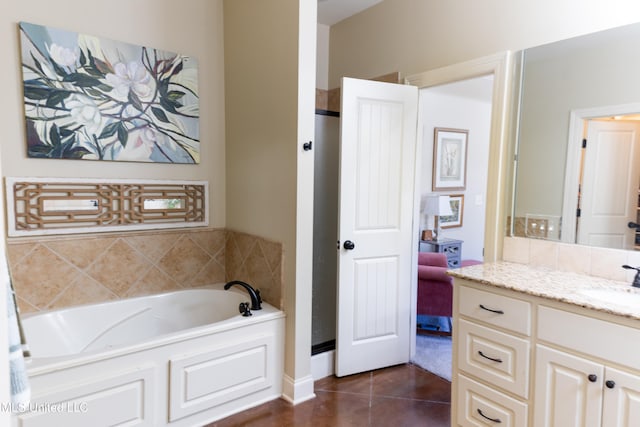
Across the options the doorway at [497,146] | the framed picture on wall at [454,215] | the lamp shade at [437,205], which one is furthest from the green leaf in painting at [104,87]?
the framed picture on wall at [454,215]

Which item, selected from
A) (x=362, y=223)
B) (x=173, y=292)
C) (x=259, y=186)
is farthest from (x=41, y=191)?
(x=362, y=223)

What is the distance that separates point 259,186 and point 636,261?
2.14 meters

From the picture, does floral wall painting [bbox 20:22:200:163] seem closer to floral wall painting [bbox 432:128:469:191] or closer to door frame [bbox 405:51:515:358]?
door frame [bbox 405:51:515:358]

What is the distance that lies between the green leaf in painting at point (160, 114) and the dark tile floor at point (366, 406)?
1.98 m

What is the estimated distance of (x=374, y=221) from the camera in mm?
2832

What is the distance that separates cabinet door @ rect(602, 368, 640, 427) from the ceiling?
2.90 m

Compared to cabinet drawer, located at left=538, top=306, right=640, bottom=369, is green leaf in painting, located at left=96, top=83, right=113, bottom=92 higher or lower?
higher

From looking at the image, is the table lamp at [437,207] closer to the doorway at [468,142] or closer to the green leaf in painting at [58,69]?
the doorway at [468,142]

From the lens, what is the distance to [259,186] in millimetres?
2785

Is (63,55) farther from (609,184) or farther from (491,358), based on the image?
(609,184)

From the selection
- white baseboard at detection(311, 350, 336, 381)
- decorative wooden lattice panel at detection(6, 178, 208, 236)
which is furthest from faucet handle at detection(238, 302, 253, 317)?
decorative wooden lattice panel at detection(6, 178, 208, 236)

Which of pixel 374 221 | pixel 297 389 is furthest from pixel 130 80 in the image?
pixel 297 389

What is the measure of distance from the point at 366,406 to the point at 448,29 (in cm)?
248

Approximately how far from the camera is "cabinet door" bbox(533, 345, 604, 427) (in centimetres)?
155
